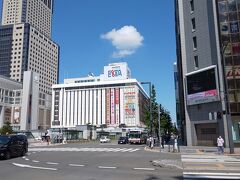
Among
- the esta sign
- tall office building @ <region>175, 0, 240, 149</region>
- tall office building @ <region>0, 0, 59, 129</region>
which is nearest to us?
tall office building @ <region>175, 0, 240, 149</region>

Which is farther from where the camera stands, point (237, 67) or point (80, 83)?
point (80, 83)

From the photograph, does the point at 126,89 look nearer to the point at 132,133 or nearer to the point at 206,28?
the point at 132,133

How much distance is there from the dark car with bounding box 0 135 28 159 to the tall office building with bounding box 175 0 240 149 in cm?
2224

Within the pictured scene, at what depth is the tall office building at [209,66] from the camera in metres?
36.7

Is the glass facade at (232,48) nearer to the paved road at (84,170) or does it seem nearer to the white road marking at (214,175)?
the paved road at (84,170)

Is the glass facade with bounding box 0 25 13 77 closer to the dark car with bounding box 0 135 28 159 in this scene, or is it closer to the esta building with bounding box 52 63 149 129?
the esta building with bounding box 52 63 149 129

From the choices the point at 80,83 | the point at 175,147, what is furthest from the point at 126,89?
the point at 175,147

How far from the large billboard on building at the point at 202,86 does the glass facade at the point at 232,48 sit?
74.0 inches

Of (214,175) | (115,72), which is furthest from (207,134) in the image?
(115,72)

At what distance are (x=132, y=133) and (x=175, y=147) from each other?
27.9 m

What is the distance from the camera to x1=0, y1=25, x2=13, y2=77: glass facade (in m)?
171

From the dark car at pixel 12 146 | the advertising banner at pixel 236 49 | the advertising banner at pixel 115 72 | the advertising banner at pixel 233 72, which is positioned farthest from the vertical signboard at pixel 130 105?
the dark car at pixel 12 146

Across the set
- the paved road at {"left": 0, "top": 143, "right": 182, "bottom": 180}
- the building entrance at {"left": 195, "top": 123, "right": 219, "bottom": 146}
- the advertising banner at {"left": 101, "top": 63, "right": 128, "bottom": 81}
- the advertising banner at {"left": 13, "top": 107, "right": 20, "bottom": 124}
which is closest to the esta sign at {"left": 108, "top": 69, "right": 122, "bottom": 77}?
the advertising banner at {"left": 101, "top": 63, "right": 128, "bottom": 81}

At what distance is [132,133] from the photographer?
58.5m
